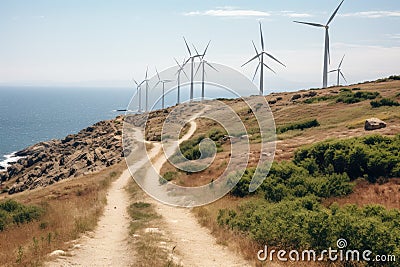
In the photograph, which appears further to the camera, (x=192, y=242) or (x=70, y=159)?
(x=70, y=159)

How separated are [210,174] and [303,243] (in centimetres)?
1702

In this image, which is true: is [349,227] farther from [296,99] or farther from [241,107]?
[241,107]

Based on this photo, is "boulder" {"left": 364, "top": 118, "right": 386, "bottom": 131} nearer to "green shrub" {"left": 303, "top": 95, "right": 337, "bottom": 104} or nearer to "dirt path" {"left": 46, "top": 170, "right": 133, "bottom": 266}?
"dirt path" {"left": 46, "top": 170, "right": 133, "bottom": 266}

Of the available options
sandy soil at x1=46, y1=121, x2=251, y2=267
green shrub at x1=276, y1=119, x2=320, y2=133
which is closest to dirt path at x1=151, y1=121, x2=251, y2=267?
sandy soil at x1=46, y1=121, x2=251, y2=267

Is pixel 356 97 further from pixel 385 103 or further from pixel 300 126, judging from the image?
pixel 300 126

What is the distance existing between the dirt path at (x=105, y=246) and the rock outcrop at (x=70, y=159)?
96.0ft

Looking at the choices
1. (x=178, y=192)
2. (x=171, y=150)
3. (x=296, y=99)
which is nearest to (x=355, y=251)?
(x=178, y=192)

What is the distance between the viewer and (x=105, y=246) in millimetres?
16031

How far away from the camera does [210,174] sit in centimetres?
3080

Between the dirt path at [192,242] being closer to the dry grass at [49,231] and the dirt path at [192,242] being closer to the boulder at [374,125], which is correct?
the dry grass at [49,231]

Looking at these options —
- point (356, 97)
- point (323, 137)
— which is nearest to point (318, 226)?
point (323, 137)

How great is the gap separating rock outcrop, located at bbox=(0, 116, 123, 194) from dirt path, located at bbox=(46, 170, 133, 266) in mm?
29268

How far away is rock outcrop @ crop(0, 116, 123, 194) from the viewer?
5562cm

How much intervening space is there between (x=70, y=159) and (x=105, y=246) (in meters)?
53.0
